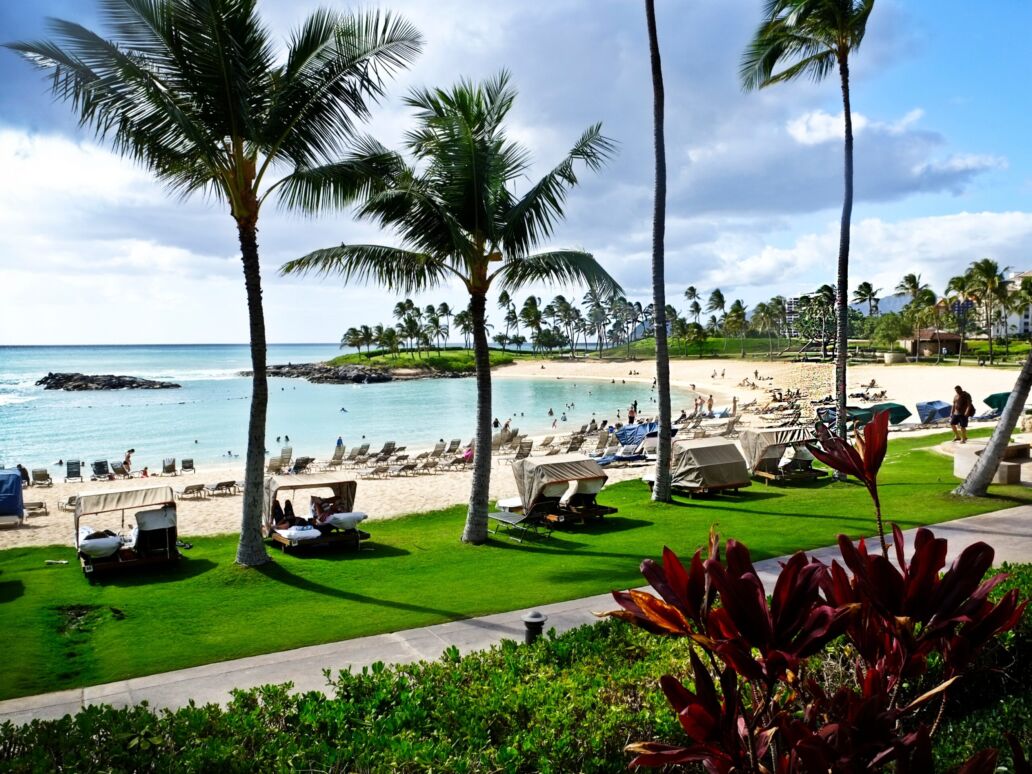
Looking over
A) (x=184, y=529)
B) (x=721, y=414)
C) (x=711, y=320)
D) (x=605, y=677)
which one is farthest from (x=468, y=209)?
(x=711, y=320)

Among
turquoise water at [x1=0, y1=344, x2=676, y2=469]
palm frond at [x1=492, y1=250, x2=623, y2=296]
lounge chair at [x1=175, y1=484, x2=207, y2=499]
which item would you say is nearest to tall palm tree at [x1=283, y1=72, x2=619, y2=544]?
palm frond at [x1=492, y1=250, x2=623, y2=296]

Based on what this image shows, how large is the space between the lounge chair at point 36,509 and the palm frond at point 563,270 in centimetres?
1582

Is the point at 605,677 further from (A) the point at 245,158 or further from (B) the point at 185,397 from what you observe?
(B) the point at 185,397

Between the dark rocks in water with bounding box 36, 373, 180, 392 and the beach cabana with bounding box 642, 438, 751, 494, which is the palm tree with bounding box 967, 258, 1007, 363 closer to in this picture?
the beach cabana with bounding box 642, 438, 751, 494

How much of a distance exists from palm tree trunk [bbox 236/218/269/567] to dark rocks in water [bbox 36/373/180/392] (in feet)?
293

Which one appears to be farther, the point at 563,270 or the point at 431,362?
the point at 431,362

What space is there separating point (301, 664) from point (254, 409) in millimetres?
5019

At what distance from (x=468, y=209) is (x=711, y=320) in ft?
499

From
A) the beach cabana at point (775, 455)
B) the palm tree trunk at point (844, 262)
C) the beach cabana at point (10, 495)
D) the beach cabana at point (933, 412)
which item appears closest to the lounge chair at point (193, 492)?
the beach cabana at point (10, 495)

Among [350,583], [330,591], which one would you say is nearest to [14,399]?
[350,583]

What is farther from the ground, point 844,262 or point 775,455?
point 844,262

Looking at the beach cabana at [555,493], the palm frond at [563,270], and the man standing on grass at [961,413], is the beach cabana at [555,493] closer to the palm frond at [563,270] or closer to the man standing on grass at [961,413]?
the palm frond at [563,270]

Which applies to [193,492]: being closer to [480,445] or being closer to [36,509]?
[36,509]

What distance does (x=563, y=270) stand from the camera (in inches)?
496
